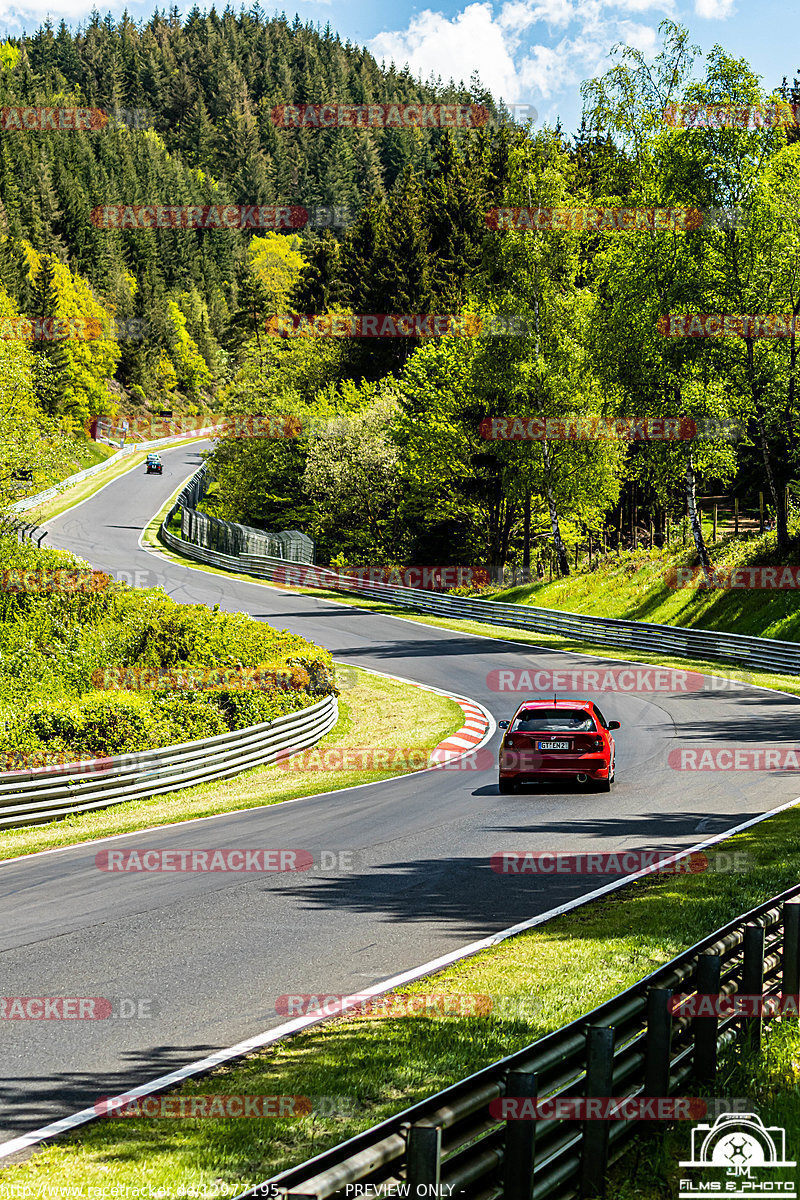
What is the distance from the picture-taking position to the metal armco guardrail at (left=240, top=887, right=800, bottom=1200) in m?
3.83

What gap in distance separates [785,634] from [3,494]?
28515 mm

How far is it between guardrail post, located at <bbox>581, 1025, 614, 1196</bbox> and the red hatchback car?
1200cm

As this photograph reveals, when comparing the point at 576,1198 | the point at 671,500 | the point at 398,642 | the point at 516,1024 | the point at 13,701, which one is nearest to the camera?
the point at 576,1198

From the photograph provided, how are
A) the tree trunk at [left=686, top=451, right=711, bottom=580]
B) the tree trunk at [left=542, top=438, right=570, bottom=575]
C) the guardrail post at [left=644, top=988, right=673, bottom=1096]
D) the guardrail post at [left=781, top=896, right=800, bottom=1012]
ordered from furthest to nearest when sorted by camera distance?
1. the tree trunk at [left=542, top=438, right=570, bottom=575]
2. the tree trunk at [left=686, top=451, right=711, bottom=580]
3. the guardrail post at [left=781, top=896, right=800, bottom=1012]
4. the guardrail post at [left=644, top=988, right=673, bottom=1096]

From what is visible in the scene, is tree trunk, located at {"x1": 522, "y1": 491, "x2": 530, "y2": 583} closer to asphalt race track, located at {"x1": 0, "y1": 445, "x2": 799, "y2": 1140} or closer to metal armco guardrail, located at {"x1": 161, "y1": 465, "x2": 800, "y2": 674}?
metal armco guardrail, located at {"x1": 161, "y1": 465, "x2": 800, "y2": 674}

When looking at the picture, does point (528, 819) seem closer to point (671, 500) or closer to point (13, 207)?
point (671, 500)

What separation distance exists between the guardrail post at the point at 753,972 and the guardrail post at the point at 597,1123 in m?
2.03

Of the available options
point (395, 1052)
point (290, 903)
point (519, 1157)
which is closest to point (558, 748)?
point (290, 903)

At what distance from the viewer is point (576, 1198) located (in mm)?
4980

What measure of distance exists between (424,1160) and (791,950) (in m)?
4.39

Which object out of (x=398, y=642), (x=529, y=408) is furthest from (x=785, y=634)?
(x=529, y=408)

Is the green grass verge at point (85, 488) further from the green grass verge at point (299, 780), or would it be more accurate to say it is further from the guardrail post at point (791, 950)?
the guardrail post at point (791, 950)

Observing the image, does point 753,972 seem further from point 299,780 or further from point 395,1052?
point 299,780

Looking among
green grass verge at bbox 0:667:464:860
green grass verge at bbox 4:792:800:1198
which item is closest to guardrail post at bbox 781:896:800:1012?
green grass verge at bbox 4:792:800:1198
